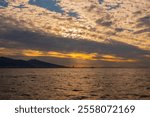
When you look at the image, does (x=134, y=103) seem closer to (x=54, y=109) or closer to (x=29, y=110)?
(x=54, y=109)

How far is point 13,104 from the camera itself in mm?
25875

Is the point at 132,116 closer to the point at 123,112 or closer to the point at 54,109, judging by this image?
the point at 123,112

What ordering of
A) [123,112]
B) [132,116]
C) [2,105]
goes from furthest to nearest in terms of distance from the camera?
1. [2,105]
2. [123,112]
3. [132,116]

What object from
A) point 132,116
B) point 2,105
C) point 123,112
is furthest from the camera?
point 2,105

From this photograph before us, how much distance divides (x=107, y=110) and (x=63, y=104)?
407 centimetres

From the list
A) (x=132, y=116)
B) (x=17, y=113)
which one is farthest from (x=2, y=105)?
(x=132, y=116)

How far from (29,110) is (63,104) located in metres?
3.42

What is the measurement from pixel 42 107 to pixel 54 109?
1.02 meters

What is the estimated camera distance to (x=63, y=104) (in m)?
25.8

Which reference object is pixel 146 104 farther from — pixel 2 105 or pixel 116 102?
pixel 2 105

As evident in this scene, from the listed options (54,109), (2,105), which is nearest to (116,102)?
(54,109)

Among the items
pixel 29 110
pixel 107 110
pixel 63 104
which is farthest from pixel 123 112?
pixel 29 110

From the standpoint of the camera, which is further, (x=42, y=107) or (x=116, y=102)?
(x=116, y=102)

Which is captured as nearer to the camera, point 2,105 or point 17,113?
point 17,113
